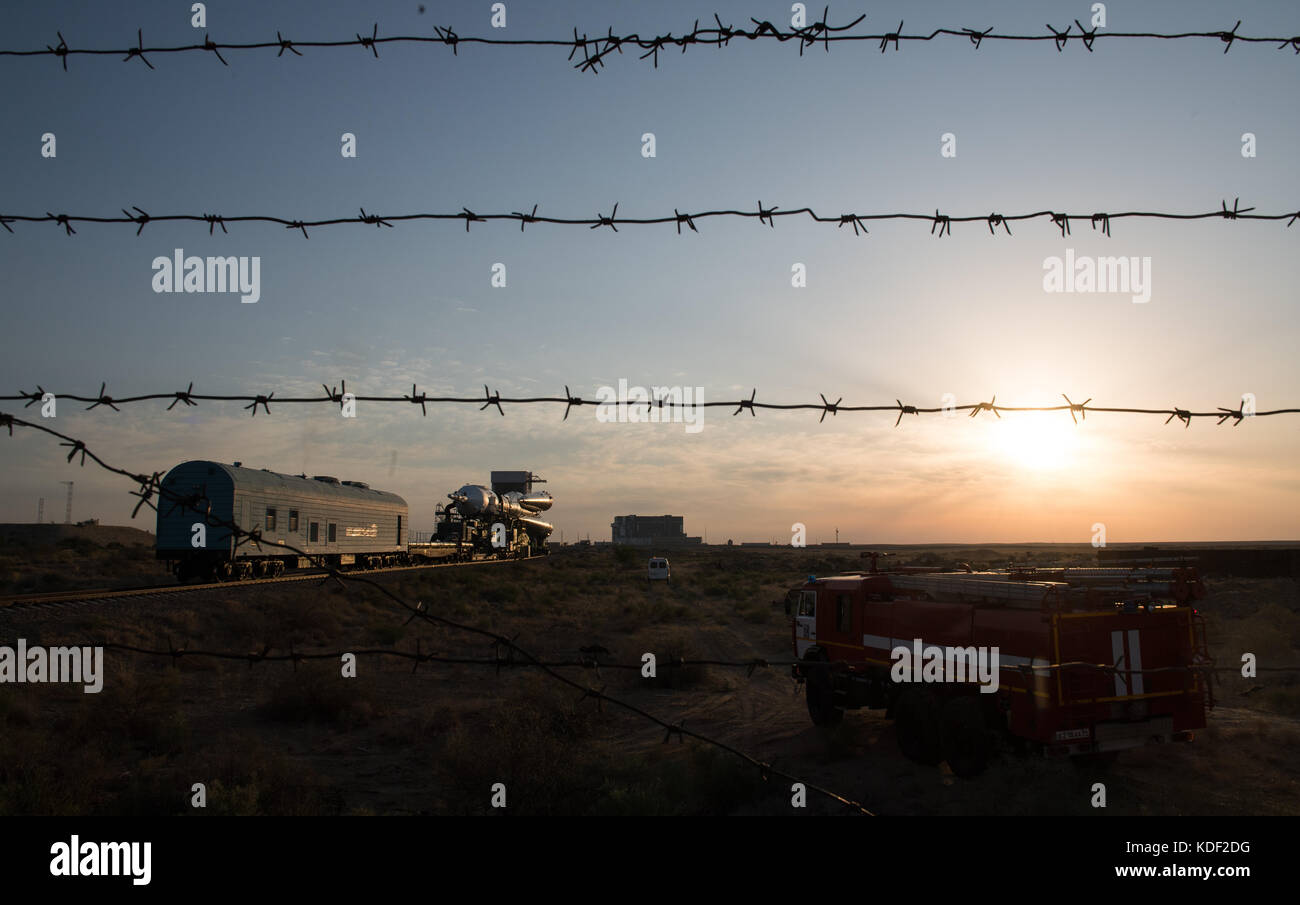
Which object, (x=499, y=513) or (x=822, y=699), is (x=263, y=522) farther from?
(x=499, y=513)

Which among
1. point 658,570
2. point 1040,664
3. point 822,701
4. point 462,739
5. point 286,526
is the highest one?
point 286,526

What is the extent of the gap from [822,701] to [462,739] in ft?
21.1

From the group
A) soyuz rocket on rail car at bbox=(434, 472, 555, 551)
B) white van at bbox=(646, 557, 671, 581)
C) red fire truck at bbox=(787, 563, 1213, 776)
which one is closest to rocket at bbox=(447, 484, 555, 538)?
soyuz rocket on rail car at bbox=(434, 472, 555, 551)

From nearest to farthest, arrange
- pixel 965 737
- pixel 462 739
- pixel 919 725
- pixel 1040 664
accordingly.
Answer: pixel 1040 664 < pixel 965 737 < pixel 462 739 < pixel 919 725

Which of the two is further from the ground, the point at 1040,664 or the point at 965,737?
the point at 1040,664

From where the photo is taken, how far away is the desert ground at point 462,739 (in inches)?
364

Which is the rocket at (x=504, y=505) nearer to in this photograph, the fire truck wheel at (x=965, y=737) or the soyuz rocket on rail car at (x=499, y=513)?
the soyuz rocket on rail car at (x=499, y=513)

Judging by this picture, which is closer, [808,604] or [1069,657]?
[1069,657]

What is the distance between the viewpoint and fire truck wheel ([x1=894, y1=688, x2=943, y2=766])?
Result: 35.0ft

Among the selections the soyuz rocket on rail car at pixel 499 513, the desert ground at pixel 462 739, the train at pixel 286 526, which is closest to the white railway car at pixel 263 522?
the train at pixel 286 526

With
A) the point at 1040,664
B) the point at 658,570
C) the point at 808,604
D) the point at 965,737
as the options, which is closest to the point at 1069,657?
the point at 1040,664

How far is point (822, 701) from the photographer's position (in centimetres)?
1351

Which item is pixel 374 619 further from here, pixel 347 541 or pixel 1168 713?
pixel 1168 713
